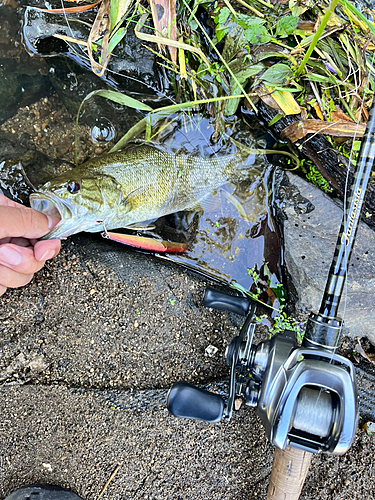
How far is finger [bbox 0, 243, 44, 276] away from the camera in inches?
84.8

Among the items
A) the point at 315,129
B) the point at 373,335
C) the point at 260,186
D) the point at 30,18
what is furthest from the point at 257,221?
the point at 30,18

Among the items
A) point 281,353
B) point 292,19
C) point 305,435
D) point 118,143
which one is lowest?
point 305,435

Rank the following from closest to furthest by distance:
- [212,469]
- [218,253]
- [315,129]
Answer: [212,469] → [315,129] → [218,253]

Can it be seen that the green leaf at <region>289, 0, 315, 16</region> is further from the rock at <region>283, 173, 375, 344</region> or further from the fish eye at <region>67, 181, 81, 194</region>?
the fish eye at <region>67, 181, 81, 194</region>

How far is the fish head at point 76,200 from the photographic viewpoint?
7.45 feet

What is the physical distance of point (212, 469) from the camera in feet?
8.61

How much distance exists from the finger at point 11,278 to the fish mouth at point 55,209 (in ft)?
1.05

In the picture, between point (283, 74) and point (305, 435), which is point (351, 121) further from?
point (305, 435)

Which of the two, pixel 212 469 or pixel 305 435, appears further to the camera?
pixel 212 469

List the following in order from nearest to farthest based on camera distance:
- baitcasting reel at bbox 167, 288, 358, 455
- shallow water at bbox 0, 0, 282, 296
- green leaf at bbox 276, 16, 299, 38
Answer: baitcasting reel at bbox 167, 288, 358, 455 → green leaf at bbox 276, 16, 299, 38 → shallow water at bbox 0, 0, 282, 296

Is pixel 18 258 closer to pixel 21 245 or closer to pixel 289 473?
pixel 21 245

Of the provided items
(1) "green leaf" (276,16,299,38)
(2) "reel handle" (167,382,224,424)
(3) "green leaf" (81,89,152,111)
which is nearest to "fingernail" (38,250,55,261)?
(2) "reel handle" (167,382,224,424)

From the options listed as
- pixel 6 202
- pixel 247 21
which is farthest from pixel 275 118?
pixel 6 202

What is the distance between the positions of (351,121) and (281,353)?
2.12 meters
